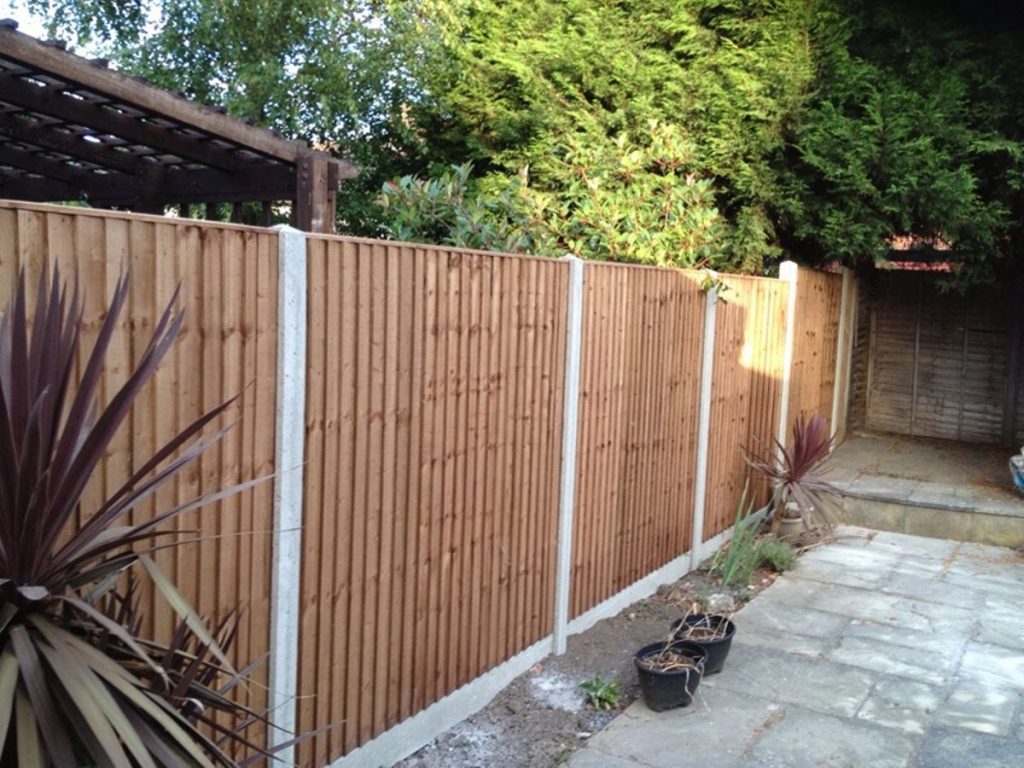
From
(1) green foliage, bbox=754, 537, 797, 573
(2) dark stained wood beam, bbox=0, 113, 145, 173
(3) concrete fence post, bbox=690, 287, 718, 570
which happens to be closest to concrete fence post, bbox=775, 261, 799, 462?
(1) green foliage, bbox=754, 537, 797, 573

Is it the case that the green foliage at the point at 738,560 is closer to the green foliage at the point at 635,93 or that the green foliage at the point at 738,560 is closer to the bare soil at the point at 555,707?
the bare soil at the point at 555,707

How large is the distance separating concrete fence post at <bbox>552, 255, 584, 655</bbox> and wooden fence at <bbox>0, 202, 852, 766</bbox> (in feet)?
0.10

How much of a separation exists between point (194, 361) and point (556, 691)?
9.00 feet

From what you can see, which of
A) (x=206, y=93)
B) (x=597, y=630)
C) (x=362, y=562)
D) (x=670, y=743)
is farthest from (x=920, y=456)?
(x=206, y=93)

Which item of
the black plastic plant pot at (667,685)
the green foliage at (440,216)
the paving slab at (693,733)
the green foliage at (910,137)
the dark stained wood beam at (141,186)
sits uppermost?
the green foliage at (910,137)

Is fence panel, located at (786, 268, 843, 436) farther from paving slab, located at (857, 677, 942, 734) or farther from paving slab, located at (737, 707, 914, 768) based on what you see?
paving slab, located at (737, 707, 914, 768)

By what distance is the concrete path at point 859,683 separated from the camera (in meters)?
4.08

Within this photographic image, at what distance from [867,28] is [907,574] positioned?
5254 mm

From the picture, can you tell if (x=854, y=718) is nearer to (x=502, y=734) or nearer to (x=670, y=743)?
(x=670, y=743)

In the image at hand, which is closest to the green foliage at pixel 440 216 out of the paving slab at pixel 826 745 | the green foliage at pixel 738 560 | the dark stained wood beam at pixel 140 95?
the dark stained wood beam at pixel 140 95

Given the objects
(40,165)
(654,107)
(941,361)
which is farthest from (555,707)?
(941,361)

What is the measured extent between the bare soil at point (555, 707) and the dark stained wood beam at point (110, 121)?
364cm

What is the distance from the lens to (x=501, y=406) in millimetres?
4363

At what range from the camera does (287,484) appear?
3098mm
